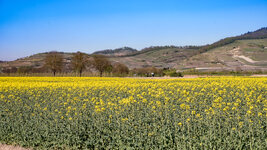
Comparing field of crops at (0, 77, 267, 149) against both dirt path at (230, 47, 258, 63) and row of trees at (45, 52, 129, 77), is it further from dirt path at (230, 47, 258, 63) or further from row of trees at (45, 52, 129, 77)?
dirt path at (230, 47, 258, 63)

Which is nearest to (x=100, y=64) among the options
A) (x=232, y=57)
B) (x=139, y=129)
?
(x=139, y=129)

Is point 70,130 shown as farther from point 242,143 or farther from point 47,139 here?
point 242,143

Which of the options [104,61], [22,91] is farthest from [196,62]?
[22,91]

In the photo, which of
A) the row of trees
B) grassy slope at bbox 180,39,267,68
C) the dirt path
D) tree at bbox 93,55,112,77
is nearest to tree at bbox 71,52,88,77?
the row of trees

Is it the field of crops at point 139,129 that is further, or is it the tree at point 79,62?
the tree at point 79,62

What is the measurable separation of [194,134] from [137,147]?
162 cm

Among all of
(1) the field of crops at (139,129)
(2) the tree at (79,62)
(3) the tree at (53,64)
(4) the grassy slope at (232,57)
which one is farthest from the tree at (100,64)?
(4) the grassy slope at (232,57)

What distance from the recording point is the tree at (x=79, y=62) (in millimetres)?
66938

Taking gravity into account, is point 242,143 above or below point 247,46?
below

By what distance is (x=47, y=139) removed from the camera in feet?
28.5

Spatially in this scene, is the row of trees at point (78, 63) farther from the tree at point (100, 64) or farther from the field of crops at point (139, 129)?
the field of crops at point (139, 129)

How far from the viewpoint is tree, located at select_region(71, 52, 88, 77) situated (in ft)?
220

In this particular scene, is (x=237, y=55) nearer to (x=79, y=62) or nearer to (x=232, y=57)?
(x=232, y=57)

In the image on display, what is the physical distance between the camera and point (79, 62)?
222ft
